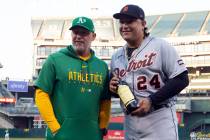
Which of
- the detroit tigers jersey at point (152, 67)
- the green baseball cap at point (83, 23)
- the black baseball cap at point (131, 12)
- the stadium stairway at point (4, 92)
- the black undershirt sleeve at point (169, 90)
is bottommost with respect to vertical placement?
the stadium stairway at point (4, 92)

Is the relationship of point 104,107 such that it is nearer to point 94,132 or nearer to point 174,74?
point 94,132

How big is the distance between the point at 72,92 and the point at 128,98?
644mm

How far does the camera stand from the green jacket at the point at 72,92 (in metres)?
3.67

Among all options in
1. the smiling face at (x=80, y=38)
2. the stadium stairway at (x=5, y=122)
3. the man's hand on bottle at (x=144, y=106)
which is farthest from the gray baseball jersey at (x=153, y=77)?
the stadium stairway at (x=5, y=122)

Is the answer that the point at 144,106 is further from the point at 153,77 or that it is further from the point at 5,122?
the point at 5,122

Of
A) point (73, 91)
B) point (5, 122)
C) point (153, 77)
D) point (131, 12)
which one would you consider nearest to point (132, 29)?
point (131, 12)

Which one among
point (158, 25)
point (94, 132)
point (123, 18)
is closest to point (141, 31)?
point (123, 18)

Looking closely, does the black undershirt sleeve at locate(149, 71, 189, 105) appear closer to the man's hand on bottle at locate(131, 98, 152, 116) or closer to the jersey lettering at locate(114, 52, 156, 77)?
the man's hand on bottle at locate(131, 98, 152, 116)

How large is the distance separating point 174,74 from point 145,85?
268mm

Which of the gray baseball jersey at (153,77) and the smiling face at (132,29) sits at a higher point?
the smiling face at (132,29)

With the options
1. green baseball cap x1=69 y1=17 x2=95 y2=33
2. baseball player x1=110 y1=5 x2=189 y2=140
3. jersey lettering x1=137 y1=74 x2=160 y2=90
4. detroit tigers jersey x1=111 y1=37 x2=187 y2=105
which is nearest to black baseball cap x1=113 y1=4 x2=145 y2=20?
baseball player x1=110 y1=5 x2=189 y2=140

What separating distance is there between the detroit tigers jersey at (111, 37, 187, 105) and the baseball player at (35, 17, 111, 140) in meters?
0.44

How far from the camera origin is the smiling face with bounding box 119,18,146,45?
137 inches

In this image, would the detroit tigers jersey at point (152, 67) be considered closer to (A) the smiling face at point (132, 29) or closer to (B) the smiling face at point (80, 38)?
(A) the smiling face at point (132, 29)
